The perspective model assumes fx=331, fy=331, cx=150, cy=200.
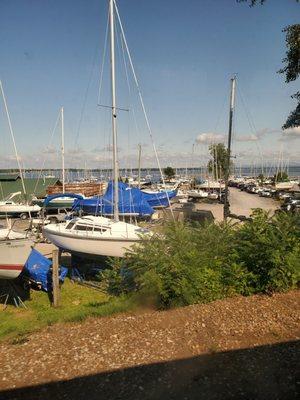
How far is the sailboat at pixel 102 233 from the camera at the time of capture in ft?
56.5

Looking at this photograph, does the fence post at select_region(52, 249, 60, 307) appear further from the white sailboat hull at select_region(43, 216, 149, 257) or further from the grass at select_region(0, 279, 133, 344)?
the white sailboat hull at select_region(43, 216, 149, 257)

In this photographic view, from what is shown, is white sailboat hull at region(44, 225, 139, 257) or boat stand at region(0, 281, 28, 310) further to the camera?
white sailboat hull at region(44, 225, 139, 257)

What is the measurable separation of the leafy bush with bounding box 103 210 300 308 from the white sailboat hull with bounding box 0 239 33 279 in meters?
6.61

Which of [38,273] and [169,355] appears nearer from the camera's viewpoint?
[169,355]

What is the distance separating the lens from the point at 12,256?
50.1ft

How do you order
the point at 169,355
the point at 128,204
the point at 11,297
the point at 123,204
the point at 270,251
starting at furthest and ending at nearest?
the point at 128,204
the point at 123,204
the point at 11,297
the point at 270,251
the point at 169,355

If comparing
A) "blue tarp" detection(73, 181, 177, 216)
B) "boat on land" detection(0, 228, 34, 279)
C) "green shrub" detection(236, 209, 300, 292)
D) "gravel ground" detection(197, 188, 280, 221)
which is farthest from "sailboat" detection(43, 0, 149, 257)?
"gravel ground" detection(197, 188, 280, 221)

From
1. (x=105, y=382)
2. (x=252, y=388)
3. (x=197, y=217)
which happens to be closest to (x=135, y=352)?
(x=105, y=382)

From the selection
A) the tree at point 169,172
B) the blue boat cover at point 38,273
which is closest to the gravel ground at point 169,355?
the blue boat cover at point 38,273

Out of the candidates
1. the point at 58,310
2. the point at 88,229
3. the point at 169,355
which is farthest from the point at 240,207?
the point at 169,355

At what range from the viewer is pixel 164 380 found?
623cm

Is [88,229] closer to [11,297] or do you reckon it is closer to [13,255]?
[13,255]

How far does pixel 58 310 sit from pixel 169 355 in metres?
8.01

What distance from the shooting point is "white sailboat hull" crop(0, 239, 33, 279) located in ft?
49.9
